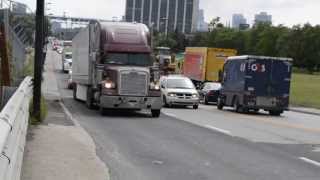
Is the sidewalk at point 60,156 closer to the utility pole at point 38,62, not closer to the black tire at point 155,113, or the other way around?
the utility pole at point 38,62

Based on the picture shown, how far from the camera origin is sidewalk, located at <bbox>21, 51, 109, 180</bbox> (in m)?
10.6

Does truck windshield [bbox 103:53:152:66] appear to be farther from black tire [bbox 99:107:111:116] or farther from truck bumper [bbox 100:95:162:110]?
black tire [bbox 99:107:111:116]

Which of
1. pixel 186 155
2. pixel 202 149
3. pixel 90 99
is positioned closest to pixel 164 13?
pixel 90 99

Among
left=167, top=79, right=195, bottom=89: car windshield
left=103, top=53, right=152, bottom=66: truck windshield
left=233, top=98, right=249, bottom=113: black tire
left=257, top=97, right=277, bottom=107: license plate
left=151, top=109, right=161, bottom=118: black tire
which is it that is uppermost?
left=103, top=53, right=152, bottom=66: truck windshield

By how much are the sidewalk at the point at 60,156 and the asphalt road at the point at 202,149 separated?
0.31 meters

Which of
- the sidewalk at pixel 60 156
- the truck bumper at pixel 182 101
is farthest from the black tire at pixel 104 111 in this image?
the truck bumper at pixel 182 101

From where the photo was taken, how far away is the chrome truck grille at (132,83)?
24828 millimetres

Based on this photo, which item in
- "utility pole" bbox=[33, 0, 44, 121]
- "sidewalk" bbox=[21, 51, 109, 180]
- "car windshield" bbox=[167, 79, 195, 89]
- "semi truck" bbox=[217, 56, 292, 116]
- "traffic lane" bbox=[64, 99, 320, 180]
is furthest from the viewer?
"car windshield" bbox=[167, 79, 195, 89]

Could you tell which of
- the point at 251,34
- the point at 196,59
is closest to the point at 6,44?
the point at 196,59

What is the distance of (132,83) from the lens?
24.9 m

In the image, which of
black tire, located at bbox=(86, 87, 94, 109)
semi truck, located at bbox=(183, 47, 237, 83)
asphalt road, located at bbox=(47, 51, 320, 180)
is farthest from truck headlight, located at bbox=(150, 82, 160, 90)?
semi truck, located at bbox=(183, 47, 237, 83)

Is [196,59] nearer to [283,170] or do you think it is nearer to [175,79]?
[175,79]

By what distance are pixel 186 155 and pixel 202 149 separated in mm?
1150

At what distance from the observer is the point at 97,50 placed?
26.6 meters
